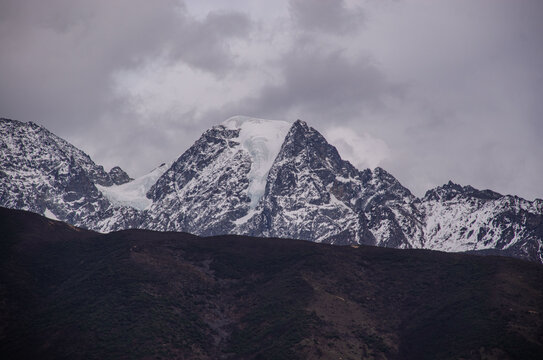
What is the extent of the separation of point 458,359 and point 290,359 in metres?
40.0

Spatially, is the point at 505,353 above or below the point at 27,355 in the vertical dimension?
above

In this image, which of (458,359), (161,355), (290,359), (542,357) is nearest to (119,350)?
(161,355)

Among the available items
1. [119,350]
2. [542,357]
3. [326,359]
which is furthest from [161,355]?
[542,357]

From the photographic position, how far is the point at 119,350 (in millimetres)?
199625

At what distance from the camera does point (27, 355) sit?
651 feet

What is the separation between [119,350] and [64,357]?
13.0 meters

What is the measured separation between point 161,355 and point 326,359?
132 ft

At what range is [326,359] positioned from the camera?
655 ft

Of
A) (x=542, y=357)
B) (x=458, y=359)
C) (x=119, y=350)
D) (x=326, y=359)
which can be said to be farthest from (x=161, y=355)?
(x=542, y=357)

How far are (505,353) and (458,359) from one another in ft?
37.8

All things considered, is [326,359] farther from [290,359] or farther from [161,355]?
[161,355]

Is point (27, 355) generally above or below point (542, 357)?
below

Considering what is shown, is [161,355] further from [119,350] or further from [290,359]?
[290,359]

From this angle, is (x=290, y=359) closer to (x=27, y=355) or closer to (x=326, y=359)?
(x=326, y=359)
